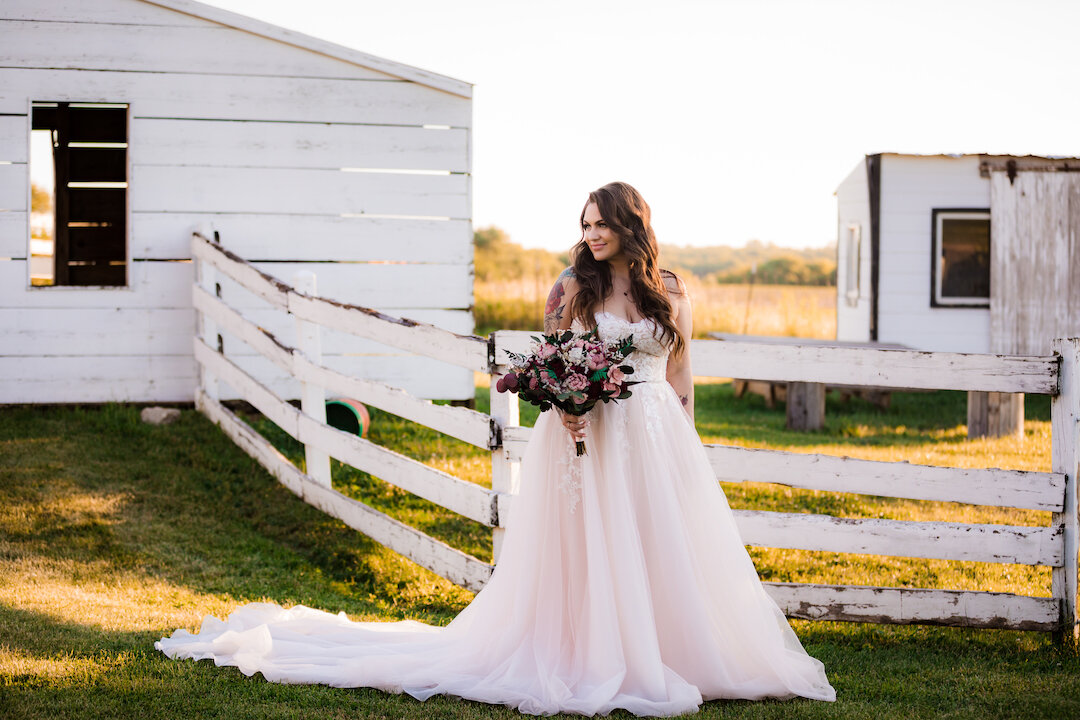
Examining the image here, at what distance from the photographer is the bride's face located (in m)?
4.31

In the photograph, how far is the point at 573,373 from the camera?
12.8ft

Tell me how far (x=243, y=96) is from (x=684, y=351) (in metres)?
6.05

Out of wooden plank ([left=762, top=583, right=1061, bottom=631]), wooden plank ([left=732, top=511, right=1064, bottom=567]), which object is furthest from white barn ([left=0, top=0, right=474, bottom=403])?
wooden plank ([left=762, top=583, right=1061, bottom=631])

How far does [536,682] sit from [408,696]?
20.2 inches

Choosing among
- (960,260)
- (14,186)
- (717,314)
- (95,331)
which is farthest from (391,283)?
(717,314)

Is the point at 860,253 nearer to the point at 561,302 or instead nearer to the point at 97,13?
the point at 97,13

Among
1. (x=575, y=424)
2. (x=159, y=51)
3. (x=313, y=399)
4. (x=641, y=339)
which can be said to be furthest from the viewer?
(x=159, y=51)

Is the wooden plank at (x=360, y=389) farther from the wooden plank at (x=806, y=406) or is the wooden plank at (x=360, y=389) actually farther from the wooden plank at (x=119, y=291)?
the wooden plank at (x=806, y=406)

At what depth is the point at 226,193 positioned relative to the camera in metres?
9.01

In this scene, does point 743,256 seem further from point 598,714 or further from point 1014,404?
point 598,714

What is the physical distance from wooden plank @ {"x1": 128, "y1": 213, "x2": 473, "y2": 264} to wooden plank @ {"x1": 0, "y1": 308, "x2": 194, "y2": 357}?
23.0 inches

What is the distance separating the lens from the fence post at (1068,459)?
471cm

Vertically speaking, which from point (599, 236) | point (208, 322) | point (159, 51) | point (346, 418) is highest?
point (159, 51)

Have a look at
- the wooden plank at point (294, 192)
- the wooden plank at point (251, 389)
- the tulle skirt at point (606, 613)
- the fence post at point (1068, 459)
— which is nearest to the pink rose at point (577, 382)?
the tulle skirt at point (606, 613)
